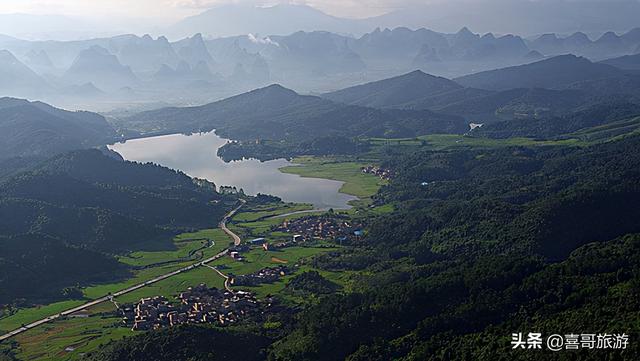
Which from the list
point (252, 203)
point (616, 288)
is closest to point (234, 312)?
point (616, 288)

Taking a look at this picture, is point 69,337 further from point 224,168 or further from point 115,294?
point 224,168

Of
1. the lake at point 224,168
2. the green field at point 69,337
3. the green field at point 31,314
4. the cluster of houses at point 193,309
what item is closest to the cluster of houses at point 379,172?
the lake at point 224,168

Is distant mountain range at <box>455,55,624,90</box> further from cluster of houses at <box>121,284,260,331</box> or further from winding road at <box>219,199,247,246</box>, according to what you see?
→ cluster of houses at <box>121,284,260,331</box>

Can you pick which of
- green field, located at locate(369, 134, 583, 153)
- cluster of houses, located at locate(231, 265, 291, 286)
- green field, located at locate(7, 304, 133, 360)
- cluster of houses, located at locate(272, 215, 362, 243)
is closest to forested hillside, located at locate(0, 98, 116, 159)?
cluster of houses, located at locate(272, 215, 362, 243)

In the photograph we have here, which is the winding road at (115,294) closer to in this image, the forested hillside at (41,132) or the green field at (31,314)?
the green field at (31,314)

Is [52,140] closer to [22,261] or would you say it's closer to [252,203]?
[252,203]

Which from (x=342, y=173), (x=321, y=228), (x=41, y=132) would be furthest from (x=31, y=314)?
(x=41, y=132)
